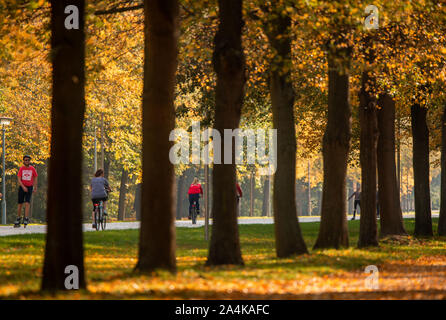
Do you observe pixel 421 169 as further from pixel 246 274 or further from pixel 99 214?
pixel 246 274

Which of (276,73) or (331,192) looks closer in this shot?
(276,73)

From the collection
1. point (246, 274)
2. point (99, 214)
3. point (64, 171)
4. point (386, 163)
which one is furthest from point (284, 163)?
point (99, 214)

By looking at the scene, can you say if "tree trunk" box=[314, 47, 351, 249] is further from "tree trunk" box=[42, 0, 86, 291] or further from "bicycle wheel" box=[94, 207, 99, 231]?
"tree trunk" box=[42, 0, 86, 291]

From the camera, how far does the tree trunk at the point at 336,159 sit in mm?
18109

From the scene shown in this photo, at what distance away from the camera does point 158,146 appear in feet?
36.1

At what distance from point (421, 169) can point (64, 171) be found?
18549 millimetres

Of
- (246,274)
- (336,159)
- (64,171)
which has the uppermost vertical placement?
(336,159)

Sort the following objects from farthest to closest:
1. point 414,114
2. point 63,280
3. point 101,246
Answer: point 414,114 < point 101,246 < point 63,280

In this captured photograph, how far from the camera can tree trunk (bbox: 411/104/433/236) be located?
26.0 m

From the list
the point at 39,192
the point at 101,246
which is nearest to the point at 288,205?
the point at 101,246

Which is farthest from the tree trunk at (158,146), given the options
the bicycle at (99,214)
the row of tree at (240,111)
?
the bicycle at (99,214)
